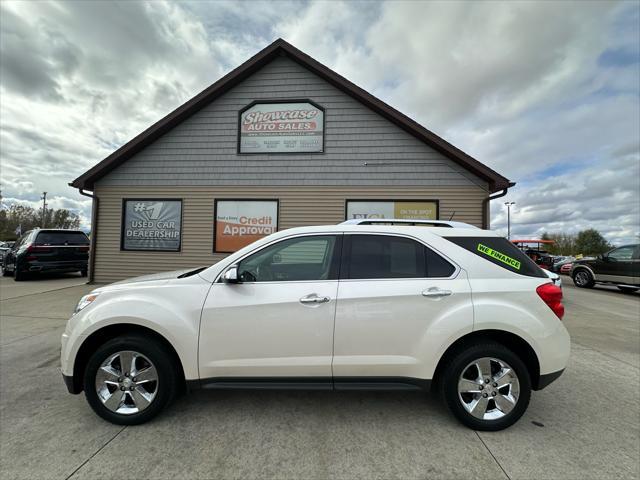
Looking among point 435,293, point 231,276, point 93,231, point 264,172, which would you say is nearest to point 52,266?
point 93,231

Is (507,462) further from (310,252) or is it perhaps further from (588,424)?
(310,252)

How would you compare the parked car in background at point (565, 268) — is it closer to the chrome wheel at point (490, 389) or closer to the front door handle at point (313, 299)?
the chrome wheel at point (490, 389)

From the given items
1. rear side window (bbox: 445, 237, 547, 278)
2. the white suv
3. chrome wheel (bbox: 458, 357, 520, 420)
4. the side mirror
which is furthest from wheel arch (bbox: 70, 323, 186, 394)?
rear side window (bbox: 445, 237, 547, 278)

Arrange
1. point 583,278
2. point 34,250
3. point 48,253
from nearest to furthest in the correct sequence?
point 34,250
point 48,253
point 583,278

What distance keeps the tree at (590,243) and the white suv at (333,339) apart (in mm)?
61206

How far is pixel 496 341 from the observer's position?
250 centimetres

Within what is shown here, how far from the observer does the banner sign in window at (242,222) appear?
8.46 metres

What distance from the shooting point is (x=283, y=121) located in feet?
28.5

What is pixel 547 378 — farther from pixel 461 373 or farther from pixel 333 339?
pixel 333 339

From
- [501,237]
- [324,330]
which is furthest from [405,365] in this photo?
[501,237]

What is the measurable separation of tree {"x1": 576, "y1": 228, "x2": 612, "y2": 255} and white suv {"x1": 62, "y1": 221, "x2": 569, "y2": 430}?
201 feet

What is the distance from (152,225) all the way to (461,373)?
9.02 meters

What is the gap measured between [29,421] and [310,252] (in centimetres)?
274

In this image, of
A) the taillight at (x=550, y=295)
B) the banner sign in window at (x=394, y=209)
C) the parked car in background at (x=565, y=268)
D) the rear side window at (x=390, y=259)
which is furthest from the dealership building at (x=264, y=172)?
the parked car in background at (x=565, y=268)
